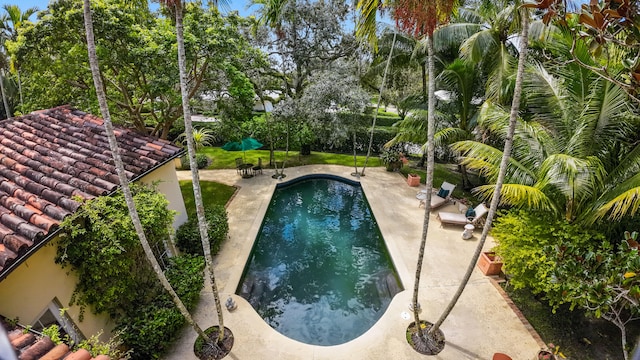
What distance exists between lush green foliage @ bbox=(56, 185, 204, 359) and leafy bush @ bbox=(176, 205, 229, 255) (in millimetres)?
2611

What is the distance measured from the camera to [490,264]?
35.6ft

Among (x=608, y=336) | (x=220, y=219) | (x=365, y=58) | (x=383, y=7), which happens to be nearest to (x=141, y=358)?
(x=220, y=219)

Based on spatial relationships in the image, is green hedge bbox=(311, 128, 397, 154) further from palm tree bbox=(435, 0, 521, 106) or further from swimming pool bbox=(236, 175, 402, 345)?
palm tree bbox=(435, 0, 521, 106)

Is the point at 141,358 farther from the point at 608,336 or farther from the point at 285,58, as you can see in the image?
the point at 285,58

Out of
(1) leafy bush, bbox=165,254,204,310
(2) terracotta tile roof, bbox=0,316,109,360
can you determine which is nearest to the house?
(2) terracotta tile roof, bbox=0,316,109,360

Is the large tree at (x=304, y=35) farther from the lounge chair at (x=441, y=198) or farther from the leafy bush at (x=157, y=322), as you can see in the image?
the leafy bush at (x=157, y=322)

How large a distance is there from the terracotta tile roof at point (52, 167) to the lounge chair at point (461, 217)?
1188 centimetres

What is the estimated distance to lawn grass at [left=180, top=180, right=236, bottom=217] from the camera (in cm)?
1639

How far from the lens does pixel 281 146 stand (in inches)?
965

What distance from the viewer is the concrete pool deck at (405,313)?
327 inches

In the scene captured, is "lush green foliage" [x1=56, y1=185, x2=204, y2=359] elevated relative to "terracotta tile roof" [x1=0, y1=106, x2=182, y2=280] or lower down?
lower down

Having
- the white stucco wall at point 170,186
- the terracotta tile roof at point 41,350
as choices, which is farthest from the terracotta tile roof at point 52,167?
the terracotta tile roof at point 41,350

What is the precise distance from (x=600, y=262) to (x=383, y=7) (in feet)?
23.8

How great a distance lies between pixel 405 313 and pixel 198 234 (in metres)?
8.20
